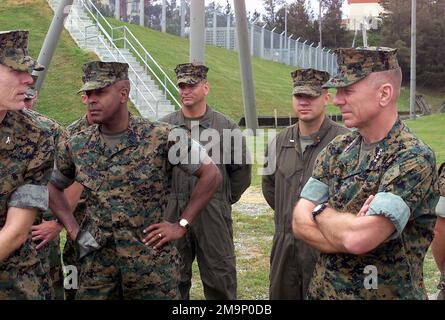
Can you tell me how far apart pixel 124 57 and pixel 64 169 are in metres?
19.1

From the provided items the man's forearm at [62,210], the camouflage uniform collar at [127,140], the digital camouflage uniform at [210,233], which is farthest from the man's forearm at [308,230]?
the digital camouflage uniform at [210,233]

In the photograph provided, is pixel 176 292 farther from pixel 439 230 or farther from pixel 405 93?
pixel 405 93

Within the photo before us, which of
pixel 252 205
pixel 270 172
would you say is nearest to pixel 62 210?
pixel 270 172

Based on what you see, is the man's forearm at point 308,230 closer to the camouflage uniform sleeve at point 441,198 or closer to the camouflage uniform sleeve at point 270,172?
the camouflage uniform sleeve at point 441,198

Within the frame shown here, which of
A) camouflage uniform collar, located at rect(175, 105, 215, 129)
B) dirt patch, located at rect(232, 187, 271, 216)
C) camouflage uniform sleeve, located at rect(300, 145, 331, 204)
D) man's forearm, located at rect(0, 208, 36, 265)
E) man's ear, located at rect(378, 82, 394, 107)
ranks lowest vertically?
dirt patch, located at rect(232, 187, 271, 216)

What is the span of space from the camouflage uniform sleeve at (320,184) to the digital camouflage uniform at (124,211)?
2.73ft

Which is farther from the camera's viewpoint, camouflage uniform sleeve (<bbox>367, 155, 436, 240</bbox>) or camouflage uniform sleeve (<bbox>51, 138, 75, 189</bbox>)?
camouflage uniform sleeve (<bbox>51, 138, 75, 189</bbox>)

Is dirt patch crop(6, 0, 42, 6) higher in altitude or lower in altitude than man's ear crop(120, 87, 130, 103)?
higher

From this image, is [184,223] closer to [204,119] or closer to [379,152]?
[379,152]

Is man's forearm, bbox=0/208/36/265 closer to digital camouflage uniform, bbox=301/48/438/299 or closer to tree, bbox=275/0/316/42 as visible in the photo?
digital camouflage uniform, bbox=301/48/438/299

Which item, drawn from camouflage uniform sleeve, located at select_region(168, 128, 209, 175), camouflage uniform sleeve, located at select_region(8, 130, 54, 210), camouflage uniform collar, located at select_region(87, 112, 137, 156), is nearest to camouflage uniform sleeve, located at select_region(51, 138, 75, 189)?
camouflage uniform collar, located at select_region(87, 112, 137, 156)

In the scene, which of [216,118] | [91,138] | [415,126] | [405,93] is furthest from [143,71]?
[405,93]

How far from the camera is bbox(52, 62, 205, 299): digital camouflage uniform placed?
3703 mm

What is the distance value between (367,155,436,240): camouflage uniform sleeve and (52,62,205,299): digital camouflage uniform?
4.26 feet
